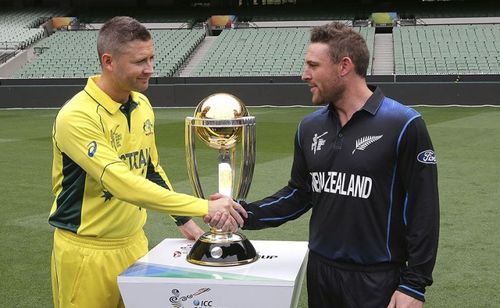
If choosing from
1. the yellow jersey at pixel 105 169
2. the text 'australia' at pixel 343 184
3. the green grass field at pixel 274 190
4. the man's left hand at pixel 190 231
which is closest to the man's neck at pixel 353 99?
the text 'australia' at pixel 343 184

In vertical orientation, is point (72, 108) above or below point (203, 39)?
above

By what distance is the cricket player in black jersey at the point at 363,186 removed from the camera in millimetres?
2482

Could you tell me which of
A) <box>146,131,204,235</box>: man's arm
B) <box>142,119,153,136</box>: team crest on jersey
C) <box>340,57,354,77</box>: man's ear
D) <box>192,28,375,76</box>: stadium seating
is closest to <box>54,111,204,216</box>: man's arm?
<box>142,119,153,136</box>: team crest on jersey

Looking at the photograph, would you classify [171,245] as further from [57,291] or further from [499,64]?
[499,64]

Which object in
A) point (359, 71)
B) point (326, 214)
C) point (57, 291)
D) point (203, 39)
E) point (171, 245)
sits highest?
point (359, 71)

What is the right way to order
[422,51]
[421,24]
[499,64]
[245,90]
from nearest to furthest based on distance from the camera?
[245,90]
[499,64]
[422,51]
[421,24]

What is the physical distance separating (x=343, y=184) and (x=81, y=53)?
29.0 m

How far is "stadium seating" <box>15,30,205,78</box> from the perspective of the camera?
27781 mm

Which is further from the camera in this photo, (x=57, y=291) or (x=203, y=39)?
(x=203, y=39)

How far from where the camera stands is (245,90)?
22.2 metres

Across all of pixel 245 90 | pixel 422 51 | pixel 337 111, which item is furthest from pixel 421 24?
pixel 337 111

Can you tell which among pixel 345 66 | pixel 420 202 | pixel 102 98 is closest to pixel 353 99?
pixel 345 66

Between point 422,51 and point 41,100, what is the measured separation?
594 inches

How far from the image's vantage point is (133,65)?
266cm
